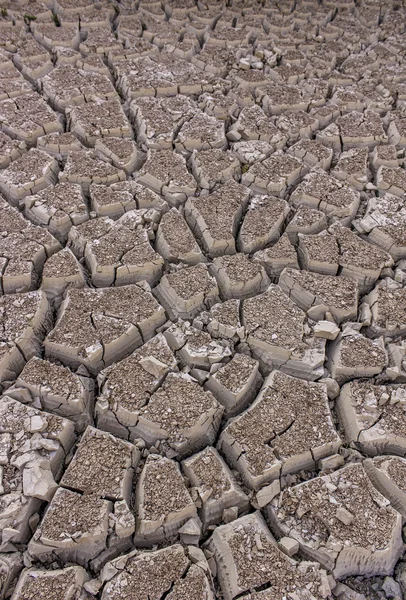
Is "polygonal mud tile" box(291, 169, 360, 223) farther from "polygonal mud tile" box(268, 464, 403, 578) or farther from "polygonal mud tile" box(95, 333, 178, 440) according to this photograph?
"polygonal mud tile" box(268, 464, 403, 578)

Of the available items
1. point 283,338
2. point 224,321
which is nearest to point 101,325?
point 224,321

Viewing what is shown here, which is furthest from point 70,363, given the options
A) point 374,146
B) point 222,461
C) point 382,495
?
point 374,146

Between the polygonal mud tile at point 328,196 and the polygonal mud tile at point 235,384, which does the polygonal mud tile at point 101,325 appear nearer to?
the polygonal mud tile at point 235,384

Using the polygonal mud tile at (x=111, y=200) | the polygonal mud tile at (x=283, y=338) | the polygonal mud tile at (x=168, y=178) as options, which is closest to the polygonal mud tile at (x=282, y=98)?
the polygonal mud tile at (x=168, y=178)

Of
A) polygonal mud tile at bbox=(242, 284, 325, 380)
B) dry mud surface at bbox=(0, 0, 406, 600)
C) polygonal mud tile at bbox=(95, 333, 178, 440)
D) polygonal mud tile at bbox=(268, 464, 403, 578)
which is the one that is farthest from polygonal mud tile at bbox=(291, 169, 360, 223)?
polygonal mud tile at bbox=(268, 464, 403, 578)

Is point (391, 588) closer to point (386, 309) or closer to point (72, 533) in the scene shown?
point (72, 533)
